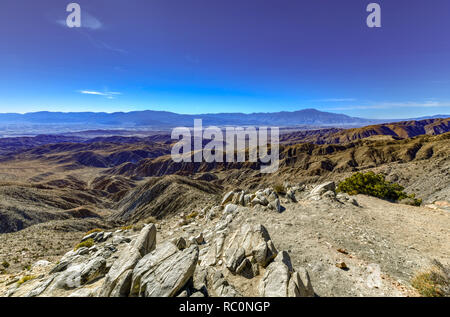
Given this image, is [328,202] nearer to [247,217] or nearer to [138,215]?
[247,217]

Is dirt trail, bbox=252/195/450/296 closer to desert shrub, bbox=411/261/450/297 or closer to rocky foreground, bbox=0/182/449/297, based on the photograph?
rocky foreground, bbox=0/182/449/297

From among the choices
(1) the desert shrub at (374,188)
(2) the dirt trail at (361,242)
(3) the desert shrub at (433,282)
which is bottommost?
(2) the dirt trail at (361,242)

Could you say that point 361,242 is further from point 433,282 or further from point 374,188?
point 374,188

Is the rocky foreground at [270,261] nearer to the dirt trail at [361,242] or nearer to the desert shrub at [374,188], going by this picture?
the dirt trail at [361,242]

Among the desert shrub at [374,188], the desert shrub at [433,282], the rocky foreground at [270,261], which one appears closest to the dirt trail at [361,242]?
the rocky foreground at [270,261]

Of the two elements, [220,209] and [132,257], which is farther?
[220,209]
